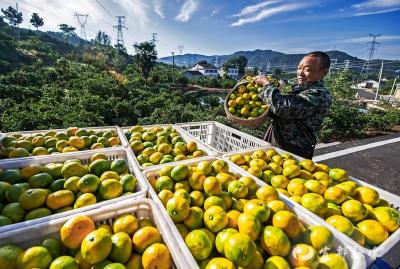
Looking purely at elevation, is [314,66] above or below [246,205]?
above

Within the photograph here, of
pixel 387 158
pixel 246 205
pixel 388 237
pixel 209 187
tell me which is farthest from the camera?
pixel 387 158

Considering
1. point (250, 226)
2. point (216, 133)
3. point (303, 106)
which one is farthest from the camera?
point (216, 133)

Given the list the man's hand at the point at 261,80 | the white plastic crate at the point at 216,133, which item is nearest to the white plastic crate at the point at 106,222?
the white plastic crate at the point at 216,133

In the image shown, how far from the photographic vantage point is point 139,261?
1221mm

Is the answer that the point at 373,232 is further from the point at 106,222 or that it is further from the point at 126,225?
the point at 106,222

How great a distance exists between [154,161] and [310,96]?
5.89ft

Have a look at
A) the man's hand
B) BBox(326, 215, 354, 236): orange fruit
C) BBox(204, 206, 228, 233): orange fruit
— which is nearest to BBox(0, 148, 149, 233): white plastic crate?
BBox(204, 206, 228, 233): orange fruit

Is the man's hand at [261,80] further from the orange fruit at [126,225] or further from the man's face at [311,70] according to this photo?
the orange fruit at [126,225]

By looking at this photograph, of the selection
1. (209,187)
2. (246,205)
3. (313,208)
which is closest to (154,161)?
(209,187)

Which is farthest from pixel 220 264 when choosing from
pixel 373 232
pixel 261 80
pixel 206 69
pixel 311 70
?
pixel 206 69

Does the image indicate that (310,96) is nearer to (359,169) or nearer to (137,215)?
(137,215)

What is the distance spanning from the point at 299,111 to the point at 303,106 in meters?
0.07

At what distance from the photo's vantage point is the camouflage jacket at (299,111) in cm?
246

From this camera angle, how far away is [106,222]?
1.46 m
